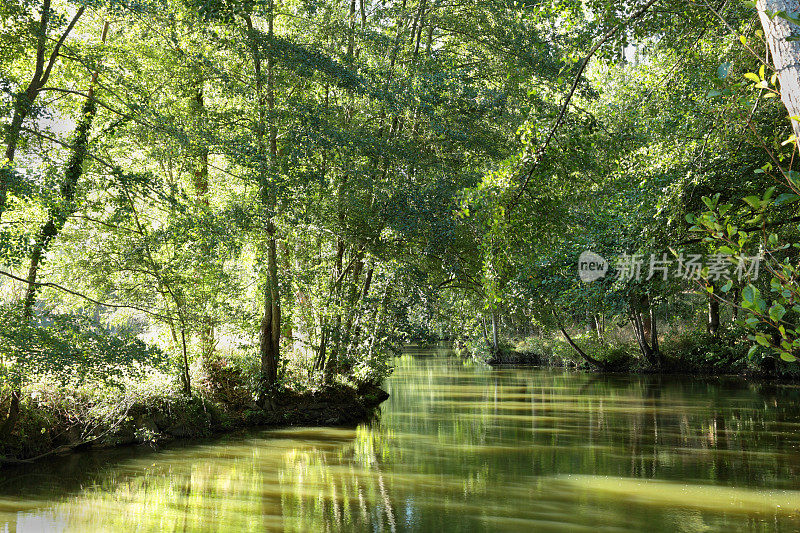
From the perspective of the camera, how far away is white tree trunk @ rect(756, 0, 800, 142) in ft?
7.75

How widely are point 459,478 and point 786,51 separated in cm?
789

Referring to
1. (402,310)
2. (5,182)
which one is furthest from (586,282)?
(5,182)

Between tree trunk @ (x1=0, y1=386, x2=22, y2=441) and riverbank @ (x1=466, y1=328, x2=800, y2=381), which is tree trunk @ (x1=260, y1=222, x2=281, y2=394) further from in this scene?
riverbank @ (x1=466, y1=328, x2=800, y2=381)

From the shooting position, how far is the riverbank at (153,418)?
10.1 metres

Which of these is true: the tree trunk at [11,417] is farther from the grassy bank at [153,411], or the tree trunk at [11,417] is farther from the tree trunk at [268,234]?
the tree trunk at [268,234]

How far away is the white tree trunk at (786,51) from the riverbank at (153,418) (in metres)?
10.9

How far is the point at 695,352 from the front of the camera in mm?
22594

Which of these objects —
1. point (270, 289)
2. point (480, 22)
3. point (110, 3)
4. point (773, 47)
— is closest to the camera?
point (773, 47)

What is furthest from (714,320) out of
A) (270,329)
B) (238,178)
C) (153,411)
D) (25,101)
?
(25,101)

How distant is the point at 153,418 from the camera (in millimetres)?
11727

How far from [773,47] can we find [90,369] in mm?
8869

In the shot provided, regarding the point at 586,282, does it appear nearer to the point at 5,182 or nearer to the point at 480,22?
the point at 480,22

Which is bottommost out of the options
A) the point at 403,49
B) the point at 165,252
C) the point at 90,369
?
the point at 90,369
